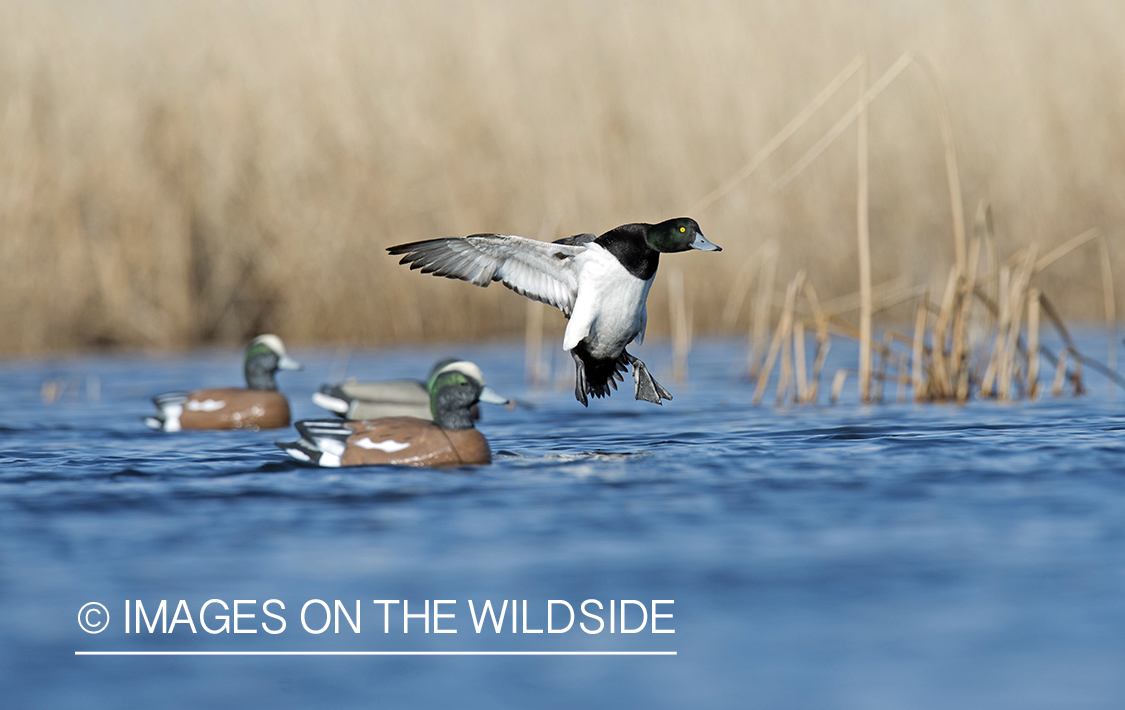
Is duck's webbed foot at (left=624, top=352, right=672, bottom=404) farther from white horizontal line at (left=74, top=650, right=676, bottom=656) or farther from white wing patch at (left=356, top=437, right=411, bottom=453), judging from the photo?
white horizontal line at (left=74, top=650, right=676, bottom=656)

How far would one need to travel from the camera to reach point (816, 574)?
4.07 meters

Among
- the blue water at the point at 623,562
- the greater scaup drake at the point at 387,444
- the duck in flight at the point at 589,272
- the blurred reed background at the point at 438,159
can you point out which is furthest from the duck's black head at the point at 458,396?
the blurred reed background at the point at 438,159

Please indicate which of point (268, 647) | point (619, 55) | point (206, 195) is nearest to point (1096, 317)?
point (619, 55)

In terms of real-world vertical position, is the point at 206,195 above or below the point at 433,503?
above

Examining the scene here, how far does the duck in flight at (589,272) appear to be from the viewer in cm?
539

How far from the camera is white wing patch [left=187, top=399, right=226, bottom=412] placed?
26.4 feet

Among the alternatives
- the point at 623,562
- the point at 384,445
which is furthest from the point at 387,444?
the point at 623,562

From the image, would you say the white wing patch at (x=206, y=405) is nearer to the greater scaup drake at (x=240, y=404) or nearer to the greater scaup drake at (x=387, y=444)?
the greater scaup drake at (x=240, y=404)

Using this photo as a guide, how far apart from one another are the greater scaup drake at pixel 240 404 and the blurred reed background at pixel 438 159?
94.9 inches

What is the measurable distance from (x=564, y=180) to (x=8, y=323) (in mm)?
4446

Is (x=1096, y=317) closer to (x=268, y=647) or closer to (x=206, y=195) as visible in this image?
(x=206, y=195)

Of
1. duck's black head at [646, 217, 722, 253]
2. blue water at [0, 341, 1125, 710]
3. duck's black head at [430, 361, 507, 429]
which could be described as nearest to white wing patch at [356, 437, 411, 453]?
blue water at [0, 341, 1125, 710]

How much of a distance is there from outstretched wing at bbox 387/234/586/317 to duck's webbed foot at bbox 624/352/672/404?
38cm

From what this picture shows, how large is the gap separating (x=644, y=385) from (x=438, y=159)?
564 centimetres
